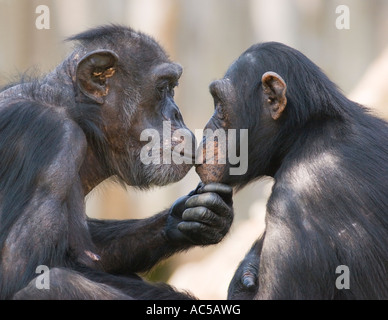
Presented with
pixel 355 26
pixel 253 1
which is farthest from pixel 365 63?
pixel 253 1

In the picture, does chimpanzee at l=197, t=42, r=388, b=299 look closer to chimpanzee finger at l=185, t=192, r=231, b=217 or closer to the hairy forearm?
chimpanzee finger at l=185, t=192, r=231, b=217

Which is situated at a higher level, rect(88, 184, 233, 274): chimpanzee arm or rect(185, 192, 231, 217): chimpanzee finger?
rect(185, 192, 231, 217): chimpanzee finger

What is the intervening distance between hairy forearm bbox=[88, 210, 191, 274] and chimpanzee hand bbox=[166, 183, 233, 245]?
0.53m

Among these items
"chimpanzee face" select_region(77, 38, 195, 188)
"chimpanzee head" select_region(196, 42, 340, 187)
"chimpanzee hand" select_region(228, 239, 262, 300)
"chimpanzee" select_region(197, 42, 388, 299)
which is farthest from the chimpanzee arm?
"chimpanzee" select_region(197, 42, 388, 299)

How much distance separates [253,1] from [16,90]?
10.5 meters

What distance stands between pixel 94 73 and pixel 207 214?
61.3 inches

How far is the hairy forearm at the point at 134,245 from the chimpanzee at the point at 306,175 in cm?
103

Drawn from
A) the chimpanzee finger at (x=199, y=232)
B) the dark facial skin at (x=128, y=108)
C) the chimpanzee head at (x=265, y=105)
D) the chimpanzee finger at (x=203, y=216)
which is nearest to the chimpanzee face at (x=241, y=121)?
the chimpanzee head at (x=265, y=105)

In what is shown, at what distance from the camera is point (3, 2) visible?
16203mm

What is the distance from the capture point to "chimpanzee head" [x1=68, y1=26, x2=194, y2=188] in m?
6.80

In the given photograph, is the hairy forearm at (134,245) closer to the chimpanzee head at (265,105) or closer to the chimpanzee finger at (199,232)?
the chimpanzee finger at (199,232)

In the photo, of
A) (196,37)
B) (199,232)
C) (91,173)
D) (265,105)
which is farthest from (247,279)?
(196,37)

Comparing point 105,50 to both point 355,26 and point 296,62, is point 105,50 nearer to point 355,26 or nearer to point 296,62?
point 296,62

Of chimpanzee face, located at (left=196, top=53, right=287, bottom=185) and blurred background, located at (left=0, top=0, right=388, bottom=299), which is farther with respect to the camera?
blurred background, located at (left=0, top=0, right=388, bottom=299)
